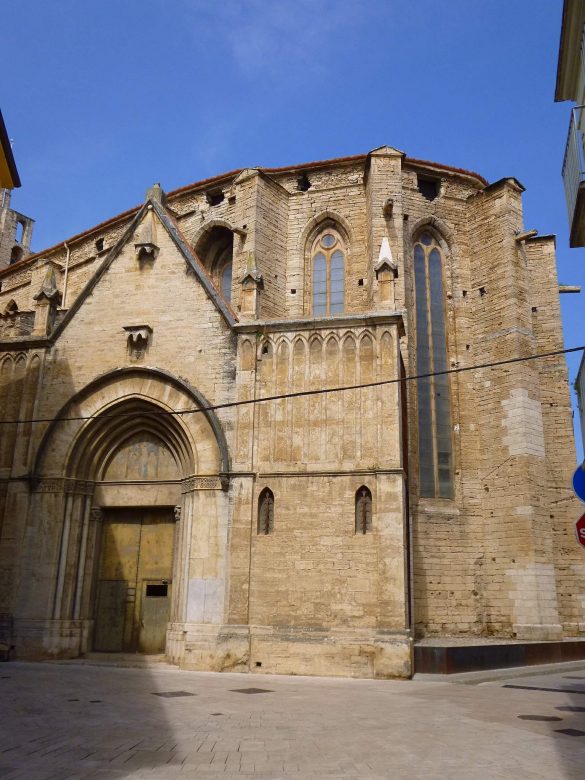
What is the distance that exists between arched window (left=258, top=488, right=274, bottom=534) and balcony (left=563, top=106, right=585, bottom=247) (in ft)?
25.5

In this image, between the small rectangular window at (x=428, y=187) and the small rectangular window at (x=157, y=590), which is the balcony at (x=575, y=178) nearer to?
the small rectangular window at (x=157, y=590)

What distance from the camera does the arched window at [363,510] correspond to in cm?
1378

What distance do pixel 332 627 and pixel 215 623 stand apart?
7.62 ft

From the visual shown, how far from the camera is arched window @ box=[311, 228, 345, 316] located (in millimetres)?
22891

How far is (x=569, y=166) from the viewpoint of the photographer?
9703 millimetres

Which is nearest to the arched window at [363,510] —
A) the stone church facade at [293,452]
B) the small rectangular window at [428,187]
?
the stone church facade at [293,452]

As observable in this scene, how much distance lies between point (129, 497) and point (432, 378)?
10.1 m

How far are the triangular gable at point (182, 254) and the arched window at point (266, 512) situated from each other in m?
4.02

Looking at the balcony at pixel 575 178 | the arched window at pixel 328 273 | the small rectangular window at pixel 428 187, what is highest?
the small rectangular window at pixel 428 187

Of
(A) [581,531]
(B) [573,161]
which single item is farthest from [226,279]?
(A) [581,531]

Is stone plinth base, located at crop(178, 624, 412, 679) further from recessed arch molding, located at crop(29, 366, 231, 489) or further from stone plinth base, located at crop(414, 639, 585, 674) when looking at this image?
recessed arch molding, located at crop(29, 366, 231, 489)

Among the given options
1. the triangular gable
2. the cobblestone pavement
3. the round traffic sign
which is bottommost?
the cobblestone pavement

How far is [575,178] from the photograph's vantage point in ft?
30.0

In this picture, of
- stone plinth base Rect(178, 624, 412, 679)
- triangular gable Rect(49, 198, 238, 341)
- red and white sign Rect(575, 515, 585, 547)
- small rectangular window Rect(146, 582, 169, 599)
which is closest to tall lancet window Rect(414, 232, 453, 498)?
triangular gable Rect(49, 198, 238, 341)
